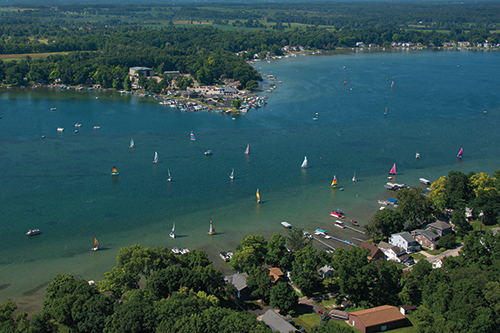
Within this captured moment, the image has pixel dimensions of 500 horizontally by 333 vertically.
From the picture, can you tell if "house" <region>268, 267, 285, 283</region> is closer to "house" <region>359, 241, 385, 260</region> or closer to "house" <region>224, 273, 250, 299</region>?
"house" <region>224, 273, 250, 299</region>

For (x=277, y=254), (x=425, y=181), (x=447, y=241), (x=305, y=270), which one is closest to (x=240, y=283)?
(x=277, y=254)

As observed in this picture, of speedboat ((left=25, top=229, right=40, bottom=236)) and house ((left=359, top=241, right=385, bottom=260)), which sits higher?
house ((left=359, top=241, right=385, bottom=260))

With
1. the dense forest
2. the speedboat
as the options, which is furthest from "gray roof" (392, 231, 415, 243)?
the dense forest

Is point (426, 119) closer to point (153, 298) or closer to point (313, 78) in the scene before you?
point (313, 78)

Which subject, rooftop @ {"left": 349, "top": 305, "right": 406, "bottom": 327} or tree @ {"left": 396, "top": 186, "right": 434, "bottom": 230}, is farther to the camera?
tree @ {"left": 396, "top": 186, "right": 434, "bottom": 230}

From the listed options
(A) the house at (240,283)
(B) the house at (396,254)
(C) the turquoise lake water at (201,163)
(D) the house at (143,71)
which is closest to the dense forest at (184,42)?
(D) the house at (143,71)

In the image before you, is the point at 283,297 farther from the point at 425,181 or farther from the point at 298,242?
the point at 425,181

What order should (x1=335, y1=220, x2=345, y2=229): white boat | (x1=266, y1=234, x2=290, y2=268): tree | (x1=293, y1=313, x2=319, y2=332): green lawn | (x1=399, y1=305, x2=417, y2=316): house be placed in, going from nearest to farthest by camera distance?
(x1=293, y1=313, x2=319, y2=332): green lawn → (x1=399, y1=305, x2=417, y2=316): house → (x1=266, y1=234, x2=290, y2=268): tree → (x1=335, y1=220, x2=345, y2=229): white boat

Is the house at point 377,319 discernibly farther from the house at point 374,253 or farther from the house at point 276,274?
the house at point 374,253
